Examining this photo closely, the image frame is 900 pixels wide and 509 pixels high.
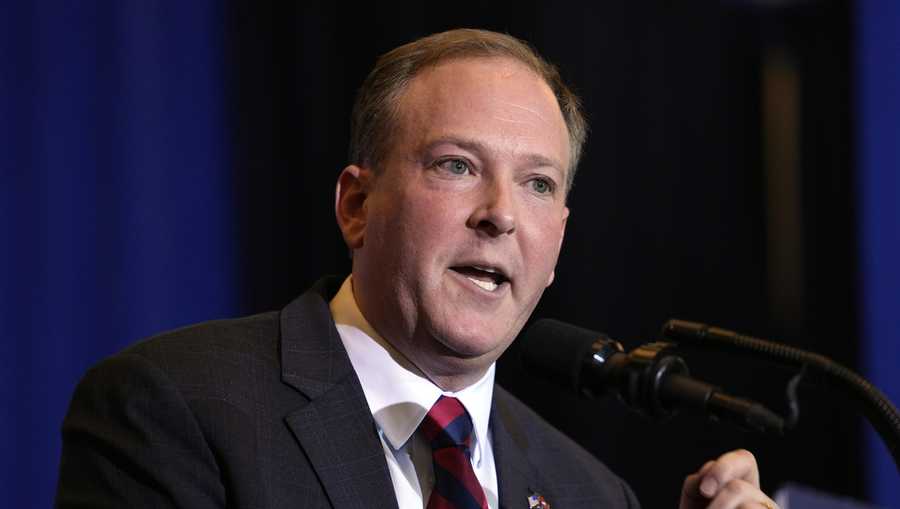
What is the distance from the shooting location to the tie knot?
1.79 meters

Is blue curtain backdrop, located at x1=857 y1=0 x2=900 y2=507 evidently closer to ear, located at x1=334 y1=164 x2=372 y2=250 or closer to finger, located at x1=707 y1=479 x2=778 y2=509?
finger, located at x1=707 y1=479 x2=778 y2=509

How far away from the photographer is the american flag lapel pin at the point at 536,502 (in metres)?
1.99

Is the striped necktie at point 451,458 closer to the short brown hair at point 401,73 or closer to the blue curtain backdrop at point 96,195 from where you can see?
the short brown hair at point 401,73

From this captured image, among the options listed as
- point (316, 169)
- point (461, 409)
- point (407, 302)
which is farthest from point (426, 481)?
point (316, 169)

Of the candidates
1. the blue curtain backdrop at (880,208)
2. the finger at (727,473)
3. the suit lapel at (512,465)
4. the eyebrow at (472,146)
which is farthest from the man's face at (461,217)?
the blue curtain backdrop at (880,208)

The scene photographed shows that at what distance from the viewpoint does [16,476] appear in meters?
2.85

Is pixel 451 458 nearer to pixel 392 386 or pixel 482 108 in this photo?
pixel 392 386

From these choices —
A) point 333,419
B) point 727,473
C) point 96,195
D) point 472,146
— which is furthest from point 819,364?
point 96,195

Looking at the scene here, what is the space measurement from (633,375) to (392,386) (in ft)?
1.73

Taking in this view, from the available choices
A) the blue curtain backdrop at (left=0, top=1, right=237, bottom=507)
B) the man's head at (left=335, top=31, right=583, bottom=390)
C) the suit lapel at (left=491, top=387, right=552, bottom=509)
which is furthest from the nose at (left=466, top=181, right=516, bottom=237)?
the blue curtain backdrop at (left=0, top=1, right=237, bottom=507)

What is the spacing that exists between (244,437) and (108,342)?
1584mm

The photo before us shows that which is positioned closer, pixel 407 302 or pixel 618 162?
pixel 407 302

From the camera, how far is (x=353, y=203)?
1.97m

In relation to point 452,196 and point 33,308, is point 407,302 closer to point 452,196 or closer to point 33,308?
point 452,196
